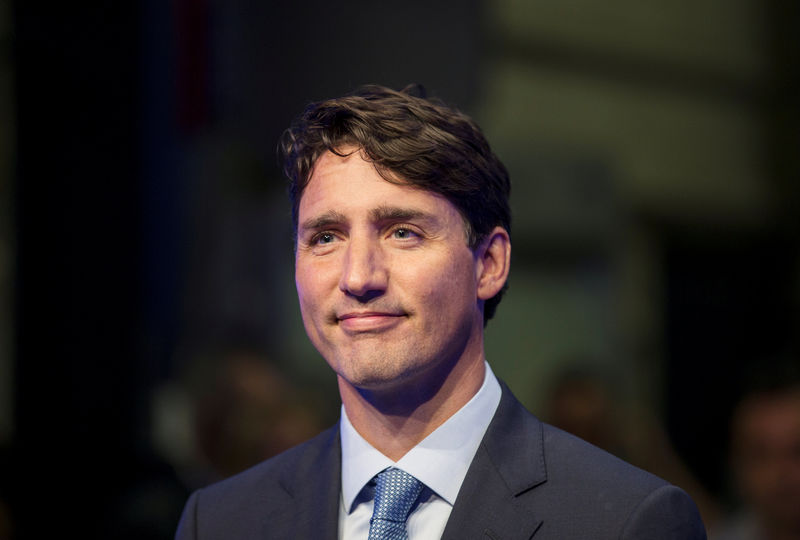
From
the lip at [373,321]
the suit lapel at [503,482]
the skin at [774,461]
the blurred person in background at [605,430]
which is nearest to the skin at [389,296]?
the lip at [373,321]

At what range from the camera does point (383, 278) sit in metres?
1.98

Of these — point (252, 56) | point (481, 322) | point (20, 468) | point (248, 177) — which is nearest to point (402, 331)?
point (481, 322)

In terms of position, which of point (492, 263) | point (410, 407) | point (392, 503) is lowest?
point (392, 503)

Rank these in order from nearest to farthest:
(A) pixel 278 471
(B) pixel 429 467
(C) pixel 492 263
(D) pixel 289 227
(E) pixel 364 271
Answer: (E) pixel 364 271, (B) pixel 429 467, (C) pixel 492 263, (A) pixel 278 471, (D) pixel 289 227

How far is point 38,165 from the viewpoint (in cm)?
421

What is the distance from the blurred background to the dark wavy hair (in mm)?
1905

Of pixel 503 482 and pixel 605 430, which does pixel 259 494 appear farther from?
pixel 605 430

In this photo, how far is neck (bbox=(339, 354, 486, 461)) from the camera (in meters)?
2.07

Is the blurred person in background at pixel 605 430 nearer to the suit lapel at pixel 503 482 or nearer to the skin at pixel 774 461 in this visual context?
the skin at pixel 774 461

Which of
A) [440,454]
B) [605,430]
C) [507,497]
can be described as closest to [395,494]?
[440,454]

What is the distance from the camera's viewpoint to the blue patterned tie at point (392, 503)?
6.56 feet

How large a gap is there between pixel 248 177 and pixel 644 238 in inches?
130

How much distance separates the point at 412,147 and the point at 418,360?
424 mm

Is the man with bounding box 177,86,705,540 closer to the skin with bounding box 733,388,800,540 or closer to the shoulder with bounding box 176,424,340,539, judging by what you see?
the shoulder with bounding box 176,424,340,539
